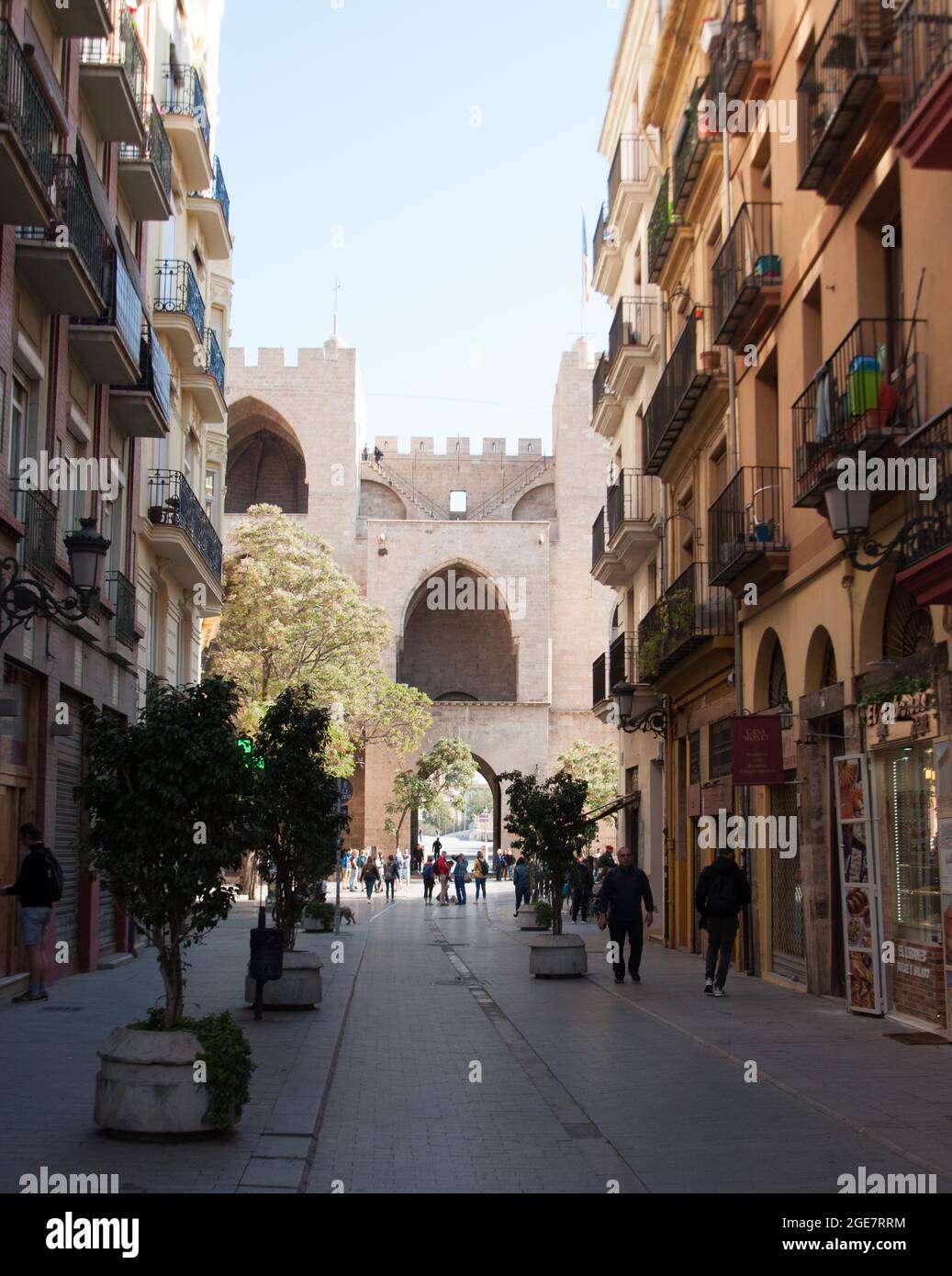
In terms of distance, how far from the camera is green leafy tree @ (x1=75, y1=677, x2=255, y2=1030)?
813 centimetres

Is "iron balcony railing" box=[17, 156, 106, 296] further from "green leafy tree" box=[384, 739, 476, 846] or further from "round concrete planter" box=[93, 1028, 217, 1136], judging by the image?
"green leafy tree" box=[384, 739, 476, 846]

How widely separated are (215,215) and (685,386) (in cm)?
1083

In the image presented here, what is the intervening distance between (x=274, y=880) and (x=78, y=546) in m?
4.45

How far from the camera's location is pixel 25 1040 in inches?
453

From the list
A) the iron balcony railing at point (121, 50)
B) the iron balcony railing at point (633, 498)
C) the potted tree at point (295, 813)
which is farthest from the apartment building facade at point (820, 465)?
the iron balcony railing at point (121, 50)

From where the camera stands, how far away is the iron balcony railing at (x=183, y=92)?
80.4ft

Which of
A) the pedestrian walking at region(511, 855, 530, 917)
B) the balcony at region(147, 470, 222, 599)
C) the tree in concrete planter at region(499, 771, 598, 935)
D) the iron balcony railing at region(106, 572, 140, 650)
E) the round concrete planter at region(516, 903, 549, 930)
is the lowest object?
the round concrete planter at region(516, 903, 549, 930)

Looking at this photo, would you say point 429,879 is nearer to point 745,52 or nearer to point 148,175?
point 148,175

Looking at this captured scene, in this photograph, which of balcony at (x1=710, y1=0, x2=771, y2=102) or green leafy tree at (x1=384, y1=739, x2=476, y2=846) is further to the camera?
green leafy tree at (x1=384, y1=739, x2=476, y2=846)

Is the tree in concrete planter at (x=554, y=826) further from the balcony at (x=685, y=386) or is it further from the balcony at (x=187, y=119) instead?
the balcony at (x=187, y=119)

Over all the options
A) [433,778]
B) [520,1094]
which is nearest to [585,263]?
[433,778]

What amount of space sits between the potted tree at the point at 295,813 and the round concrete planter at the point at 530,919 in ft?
46.4

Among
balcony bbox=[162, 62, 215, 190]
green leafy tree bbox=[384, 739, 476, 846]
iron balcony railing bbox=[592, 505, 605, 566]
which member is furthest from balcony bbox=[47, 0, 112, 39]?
green leafy tree bbox=[384, 739, 476, 846]

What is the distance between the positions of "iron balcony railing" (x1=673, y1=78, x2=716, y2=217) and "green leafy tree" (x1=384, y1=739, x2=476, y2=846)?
37.9 m
